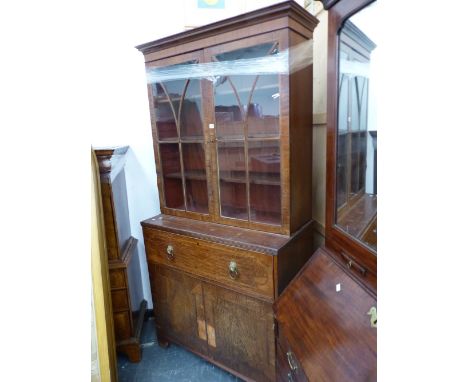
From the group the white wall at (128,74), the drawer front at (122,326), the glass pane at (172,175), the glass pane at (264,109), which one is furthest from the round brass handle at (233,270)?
the white wall at (128,74)

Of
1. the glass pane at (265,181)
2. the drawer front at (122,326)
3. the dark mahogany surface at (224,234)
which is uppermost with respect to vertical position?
the glass pane at (265,181)

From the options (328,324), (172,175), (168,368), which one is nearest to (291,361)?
(328,324)

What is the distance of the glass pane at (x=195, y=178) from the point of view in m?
1.48

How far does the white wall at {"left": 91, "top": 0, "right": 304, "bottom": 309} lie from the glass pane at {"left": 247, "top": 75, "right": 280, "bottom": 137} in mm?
728

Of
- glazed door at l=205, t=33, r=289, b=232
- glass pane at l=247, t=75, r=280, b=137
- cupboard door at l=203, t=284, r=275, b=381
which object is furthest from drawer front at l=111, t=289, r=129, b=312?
glass pane at l=247, t=75, r=280, b=137

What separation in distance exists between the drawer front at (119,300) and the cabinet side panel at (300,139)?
982 millimetres

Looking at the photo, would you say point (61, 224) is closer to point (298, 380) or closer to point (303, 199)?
point (298, 380)

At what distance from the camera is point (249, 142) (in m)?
1.27

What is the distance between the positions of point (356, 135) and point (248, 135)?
46 cm

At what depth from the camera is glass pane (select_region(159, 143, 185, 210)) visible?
1541mm

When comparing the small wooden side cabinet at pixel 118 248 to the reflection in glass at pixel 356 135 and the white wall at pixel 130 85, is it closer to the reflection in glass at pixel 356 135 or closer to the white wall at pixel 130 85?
the white wall at pixel 130 85
